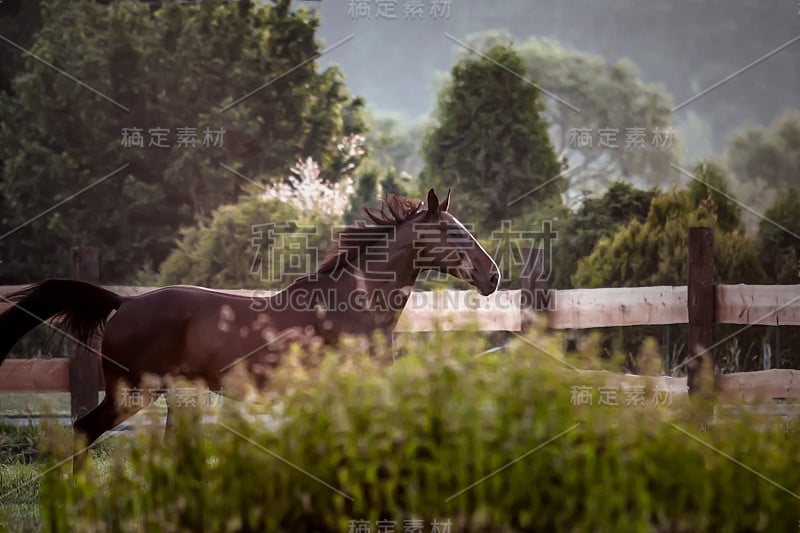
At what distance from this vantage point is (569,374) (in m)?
3.39

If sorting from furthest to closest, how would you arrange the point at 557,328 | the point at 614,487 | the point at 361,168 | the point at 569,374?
the point at 361,168 → the point at 557,328 → the point at 569,374 → the point at 614,487

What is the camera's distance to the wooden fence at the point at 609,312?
7.53 meters

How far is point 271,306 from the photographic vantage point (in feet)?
19.9

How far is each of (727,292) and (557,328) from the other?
1.55 meters

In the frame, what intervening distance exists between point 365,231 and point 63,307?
6.39 ft

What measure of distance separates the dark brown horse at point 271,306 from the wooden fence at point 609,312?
1.23m

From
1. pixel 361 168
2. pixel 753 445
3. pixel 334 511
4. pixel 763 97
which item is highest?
pixel 763 97

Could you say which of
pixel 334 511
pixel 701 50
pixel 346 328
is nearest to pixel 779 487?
pixel 334 511

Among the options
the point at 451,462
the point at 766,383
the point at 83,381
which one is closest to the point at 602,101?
the point at 766,383

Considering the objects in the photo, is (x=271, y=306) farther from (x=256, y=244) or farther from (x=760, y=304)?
(x=256, y=244)

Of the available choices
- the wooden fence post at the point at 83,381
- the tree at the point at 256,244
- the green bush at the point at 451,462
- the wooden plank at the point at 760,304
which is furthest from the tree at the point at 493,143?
the green bush at the point at 451,462

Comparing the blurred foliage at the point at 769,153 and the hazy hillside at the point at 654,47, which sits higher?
the hazy hillside at the point at 654,47

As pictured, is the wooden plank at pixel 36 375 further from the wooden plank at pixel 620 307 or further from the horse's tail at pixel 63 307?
the wooden plank at pixel 620 307

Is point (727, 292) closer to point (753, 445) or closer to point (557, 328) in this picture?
point (557, 328)
